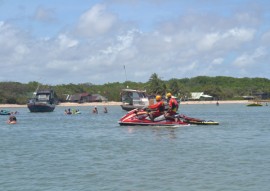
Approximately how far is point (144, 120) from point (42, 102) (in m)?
67.5

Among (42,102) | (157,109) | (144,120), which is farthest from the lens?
(42,102)

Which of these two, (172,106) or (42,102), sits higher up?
(42,102)

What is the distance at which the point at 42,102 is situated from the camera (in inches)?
4476

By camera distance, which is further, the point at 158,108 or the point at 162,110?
the point at 162,110

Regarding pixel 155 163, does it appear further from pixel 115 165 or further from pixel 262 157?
pixel 262 157

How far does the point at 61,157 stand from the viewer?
2944 centimetres

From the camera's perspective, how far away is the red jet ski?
48188 mm

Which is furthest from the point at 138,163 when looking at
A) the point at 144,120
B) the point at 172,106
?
the point at 144,120

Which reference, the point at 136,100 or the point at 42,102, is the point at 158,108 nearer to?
the point at 136,100

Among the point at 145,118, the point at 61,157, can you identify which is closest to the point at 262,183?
the point at 61,157

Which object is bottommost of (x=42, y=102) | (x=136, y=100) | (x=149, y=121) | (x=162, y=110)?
(x=149, y=121)

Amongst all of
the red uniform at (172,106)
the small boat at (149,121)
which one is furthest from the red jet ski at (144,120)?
the red uniform at (172,106)

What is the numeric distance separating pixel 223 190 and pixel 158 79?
150m

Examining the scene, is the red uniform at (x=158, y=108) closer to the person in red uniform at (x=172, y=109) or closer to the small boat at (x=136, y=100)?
the person in red uniform at (x=172, y=109)
